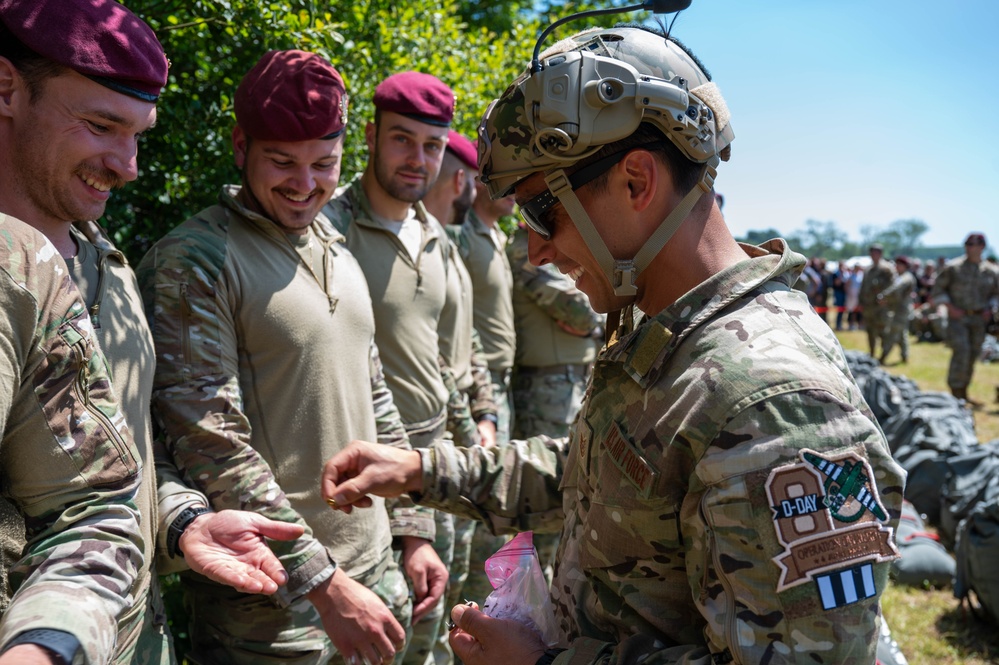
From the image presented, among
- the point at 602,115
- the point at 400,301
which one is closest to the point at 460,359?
the point at 400,301

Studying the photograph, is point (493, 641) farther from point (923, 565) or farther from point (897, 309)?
point (897, 309)

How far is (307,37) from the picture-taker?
337 cm

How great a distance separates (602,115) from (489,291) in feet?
11.1

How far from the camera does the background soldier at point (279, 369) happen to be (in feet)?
7.68

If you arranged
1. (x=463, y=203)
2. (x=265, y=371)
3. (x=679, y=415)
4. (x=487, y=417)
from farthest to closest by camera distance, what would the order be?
(x=463, y=203), (x=487, y=417), (x=265, y=371), (x=679, y=415)

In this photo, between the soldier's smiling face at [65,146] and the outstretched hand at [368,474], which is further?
the outstretched hand at [368,474]

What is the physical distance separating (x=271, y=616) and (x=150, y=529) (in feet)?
1.84

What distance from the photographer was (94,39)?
194cm

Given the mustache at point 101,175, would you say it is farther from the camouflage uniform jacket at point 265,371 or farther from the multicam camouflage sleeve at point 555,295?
the multicam camouflage sleeve at point 555,295

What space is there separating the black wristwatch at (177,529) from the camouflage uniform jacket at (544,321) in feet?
11.5

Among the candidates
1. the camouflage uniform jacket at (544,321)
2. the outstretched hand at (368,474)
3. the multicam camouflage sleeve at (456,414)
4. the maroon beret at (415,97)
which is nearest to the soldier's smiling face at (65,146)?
the outstretched hand at (368,474)

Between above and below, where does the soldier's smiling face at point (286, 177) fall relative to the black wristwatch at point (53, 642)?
above

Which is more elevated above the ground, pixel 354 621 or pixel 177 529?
pixel 177 529

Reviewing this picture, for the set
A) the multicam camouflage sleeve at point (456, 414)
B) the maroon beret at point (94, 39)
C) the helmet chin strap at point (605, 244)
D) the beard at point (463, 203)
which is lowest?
the multicam camouflage sleeve at point (456, 414)
